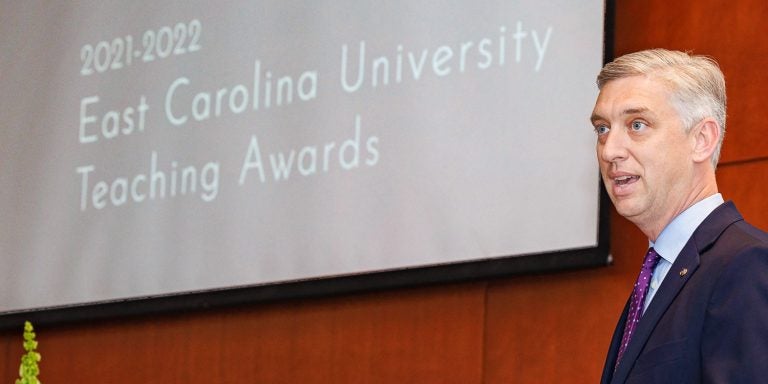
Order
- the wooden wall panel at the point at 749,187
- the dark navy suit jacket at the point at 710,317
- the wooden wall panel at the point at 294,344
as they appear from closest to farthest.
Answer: the dark navy suit jacket at the point at 710,317 → the wooden wall panel at the point at 749,187 → the wooden wall panel at the point at 294,344

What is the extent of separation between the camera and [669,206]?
7.15ft

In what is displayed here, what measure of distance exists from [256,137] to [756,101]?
1573 millimetres

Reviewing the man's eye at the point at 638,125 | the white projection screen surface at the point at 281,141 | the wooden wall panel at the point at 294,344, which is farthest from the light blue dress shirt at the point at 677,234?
the wooden wall panel at the point at 294,344

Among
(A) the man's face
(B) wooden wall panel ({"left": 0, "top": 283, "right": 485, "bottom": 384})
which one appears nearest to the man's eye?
(A) the man's face

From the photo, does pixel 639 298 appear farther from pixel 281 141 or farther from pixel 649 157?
pixel 281 141

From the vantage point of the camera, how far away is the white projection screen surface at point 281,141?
366 cm

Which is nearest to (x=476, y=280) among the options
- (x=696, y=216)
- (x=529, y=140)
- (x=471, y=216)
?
(x=471, y=216)

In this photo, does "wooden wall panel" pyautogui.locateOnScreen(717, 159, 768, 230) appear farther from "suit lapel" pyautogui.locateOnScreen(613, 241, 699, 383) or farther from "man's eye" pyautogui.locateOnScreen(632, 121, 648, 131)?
"suit lapel" pyautogui.locateOnScreen(613, 241, 699, 383)

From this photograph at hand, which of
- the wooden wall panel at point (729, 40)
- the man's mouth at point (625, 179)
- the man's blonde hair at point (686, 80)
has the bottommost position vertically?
the man's mouth at point (625, 179)

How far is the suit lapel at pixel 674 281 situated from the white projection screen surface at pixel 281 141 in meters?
1.40

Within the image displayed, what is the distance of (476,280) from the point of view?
3.73 metres

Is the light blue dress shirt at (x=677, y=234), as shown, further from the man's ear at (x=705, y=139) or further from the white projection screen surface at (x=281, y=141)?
the white projection screen surface at (x=281, y=141)

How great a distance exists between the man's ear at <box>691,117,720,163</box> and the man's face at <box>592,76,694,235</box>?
0.01 meters

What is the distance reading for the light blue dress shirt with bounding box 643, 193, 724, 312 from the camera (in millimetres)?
2152
